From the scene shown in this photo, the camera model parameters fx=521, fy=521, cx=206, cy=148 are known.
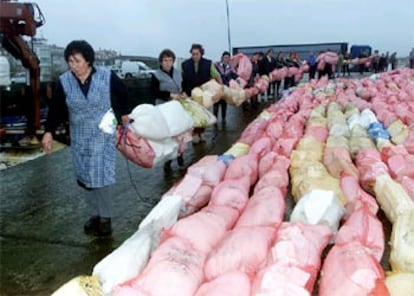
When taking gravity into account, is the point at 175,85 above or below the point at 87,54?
below

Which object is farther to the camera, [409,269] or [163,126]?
[163,126]

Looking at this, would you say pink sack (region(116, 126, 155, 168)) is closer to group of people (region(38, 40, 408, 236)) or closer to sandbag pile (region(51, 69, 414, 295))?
group of people (region(38, 40, 408, 236))

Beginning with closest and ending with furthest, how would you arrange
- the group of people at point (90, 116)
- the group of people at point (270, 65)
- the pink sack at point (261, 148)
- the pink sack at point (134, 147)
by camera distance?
the group of people at point (90, 116), the pink sack at point (134, 147), the pink sack at point (261, 148), the group of people at point (270, 65)

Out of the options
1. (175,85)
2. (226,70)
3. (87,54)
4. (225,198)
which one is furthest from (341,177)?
(226,70)

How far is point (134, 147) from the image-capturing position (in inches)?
169

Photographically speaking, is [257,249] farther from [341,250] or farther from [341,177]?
[341,177]

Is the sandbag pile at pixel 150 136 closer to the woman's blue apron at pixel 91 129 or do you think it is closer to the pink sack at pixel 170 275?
the woman's blue apron at pixel 91 129

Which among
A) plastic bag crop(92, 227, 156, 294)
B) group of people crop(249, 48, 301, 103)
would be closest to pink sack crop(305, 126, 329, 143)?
plastic bag crop(92, 227, 156, 294)

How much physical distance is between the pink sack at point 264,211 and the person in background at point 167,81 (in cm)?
262

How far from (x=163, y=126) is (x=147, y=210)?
74 centimetres

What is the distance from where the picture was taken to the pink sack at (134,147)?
424 cm

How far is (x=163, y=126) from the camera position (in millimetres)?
4559

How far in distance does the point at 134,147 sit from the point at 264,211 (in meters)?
1.52

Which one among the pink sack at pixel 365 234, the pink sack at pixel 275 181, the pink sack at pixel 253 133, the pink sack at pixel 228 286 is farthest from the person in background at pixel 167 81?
the pink sack at pixel 228 286
